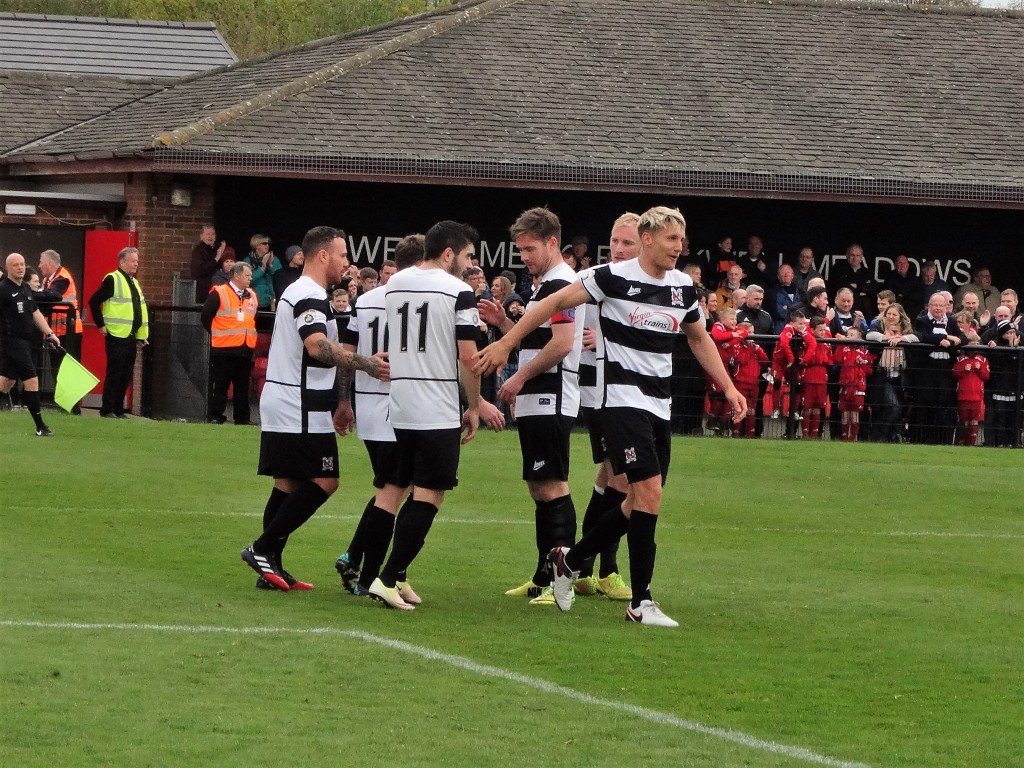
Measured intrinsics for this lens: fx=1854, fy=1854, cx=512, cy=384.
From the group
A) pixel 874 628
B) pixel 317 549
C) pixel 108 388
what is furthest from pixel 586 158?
pixel 874 628

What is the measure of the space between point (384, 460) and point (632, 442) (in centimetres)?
144

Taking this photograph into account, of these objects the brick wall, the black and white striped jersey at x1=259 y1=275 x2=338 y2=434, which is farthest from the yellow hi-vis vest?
the black and white striped jersey at x1=259 y1=275 x2=338 y2=434

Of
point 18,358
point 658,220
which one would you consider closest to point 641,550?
point 658,220

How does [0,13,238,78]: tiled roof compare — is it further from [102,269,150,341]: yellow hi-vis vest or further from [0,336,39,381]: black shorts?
[0,336,39,381]: black shorts

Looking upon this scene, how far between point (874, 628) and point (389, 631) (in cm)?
239

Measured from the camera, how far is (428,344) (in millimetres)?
9086

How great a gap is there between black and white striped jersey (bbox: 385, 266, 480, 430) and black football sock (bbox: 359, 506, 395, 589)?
1.54 ft

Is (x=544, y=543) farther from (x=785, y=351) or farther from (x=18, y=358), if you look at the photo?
(x=785, y=351)

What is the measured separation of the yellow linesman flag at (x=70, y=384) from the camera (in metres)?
19.6

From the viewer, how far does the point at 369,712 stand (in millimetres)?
6680

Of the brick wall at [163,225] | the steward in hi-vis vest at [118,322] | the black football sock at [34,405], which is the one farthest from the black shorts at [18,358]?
the brick wall at [163,225]

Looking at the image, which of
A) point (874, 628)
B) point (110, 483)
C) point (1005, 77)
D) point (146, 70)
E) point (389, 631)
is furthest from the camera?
point (146, 70)

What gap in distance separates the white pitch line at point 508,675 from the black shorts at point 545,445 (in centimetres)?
161

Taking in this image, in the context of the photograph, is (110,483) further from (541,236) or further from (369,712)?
(369,712)
